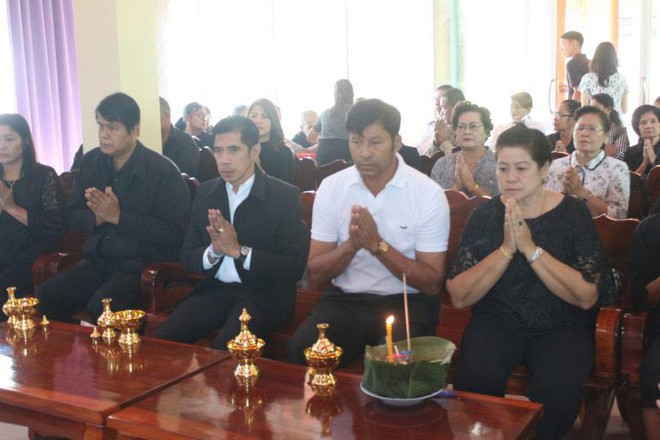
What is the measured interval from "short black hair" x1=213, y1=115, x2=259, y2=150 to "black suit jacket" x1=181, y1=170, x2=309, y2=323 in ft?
0.41

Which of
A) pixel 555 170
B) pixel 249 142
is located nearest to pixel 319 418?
pixel 249 142

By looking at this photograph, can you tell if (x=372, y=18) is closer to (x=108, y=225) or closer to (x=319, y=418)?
(x=108, y=225)

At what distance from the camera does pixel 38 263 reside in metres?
3.39

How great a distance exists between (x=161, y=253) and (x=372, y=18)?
6176 millimetres

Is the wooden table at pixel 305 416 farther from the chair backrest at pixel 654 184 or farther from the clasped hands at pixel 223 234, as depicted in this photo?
the chair backrest at pixel 654 184

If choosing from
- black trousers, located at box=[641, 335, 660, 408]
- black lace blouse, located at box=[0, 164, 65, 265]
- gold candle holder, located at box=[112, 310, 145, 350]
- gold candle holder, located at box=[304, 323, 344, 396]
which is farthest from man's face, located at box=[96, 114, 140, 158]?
black trousers, located at box=[641, 335, 660, 408]

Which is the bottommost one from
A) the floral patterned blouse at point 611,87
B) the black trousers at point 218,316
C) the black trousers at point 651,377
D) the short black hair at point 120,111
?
the black trousers at point 651,377

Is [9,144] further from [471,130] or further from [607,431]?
[607,431]

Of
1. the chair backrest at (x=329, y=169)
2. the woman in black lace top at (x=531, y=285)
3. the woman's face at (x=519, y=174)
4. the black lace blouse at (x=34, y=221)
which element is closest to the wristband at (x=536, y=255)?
Answer: the woman in black lace top at (x=531, y=285)

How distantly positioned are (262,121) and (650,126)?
2569mm

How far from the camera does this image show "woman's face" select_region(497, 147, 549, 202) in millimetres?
2369

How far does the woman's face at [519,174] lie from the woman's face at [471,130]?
Answer: 1484 mm

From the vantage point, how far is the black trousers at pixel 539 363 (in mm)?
2135

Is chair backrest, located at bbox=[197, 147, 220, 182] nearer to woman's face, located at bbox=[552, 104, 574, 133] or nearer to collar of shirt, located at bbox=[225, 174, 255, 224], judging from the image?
collar of shirt, located at bbox=[225, 174, 255, 224]
